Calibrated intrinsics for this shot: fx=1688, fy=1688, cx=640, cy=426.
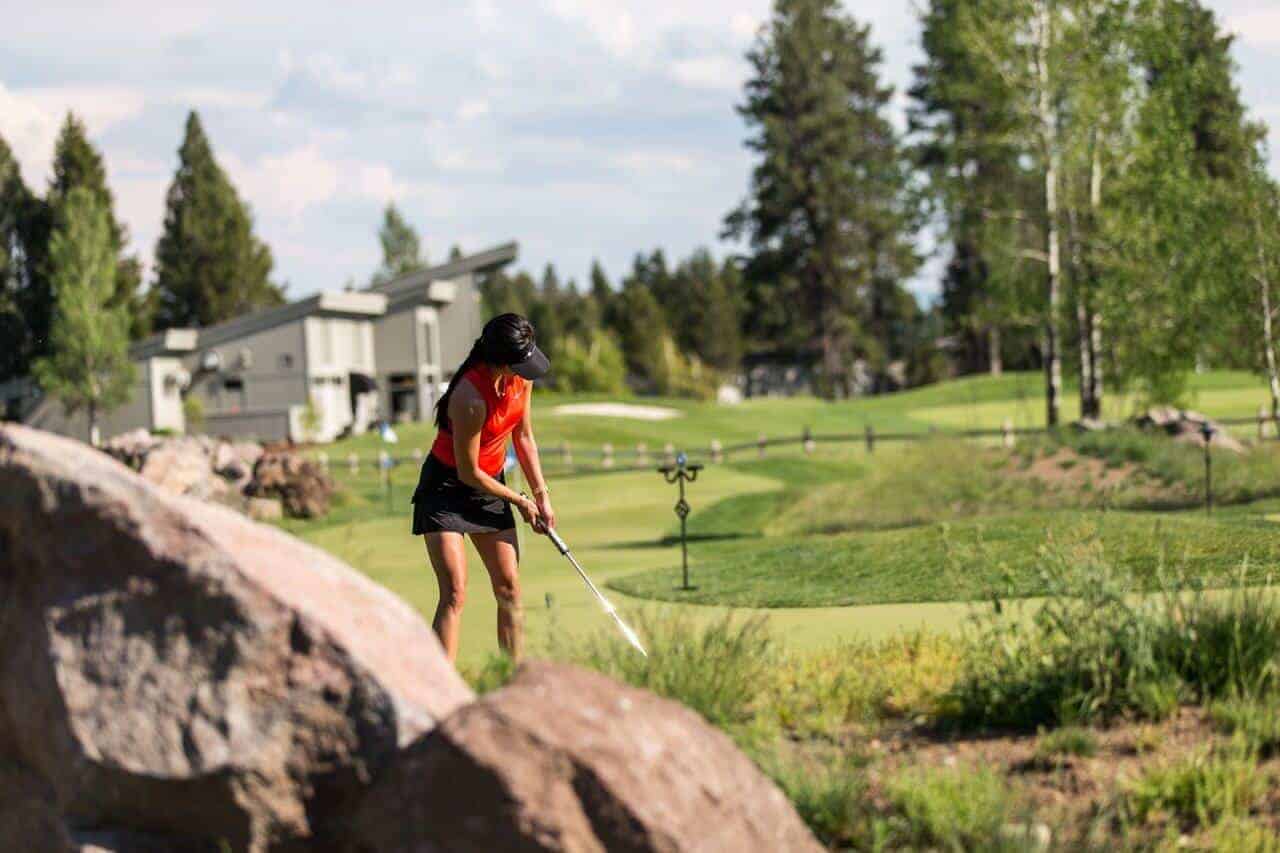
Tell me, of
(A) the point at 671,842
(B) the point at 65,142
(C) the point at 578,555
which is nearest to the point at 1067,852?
(A) the point at 671,842

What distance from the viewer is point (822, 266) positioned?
72.4m

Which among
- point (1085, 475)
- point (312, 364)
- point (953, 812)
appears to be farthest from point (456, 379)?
point (312, 364)

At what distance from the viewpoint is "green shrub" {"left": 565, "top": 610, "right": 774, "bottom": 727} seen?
19.9 feet

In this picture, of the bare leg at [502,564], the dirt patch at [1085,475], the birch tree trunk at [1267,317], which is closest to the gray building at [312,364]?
the birch tree trunk at [1267,317]

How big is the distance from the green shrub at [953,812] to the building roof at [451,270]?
51.5 m

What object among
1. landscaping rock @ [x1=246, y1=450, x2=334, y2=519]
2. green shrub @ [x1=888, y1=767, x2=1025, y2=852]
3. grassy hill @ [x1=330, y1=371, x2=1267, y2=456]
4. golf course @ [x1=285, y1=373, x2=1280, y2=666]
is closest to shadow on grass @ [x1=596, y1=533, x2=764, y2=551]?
golf course @ [x1=285, y1=373, x2=1280, y2=666]

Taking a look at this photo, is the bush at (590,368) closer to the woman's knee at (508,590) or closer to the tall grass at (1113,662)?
the woman's knee at (508,590)

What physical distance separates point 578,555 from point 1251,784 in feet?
48.4

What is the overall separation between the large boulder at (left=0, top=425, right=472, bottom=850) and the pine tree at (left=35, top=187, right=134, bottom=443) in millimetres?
47490

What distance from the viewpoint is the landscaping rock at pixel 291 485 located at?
1114 inches

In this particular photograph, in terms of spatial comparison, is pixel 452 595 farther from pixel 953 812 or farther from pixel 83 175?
pixel 83 175

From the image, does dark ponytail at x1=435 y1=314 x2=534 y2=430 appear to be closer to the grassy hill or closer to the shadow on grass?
the shadow on grass

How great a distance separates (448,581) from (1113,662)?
10.9 feet

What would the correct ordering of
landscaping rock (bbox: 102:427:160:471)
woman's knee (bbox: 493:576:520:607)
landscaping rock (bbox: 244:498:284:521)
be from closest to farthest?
woman's knee (bbox: 493:576:520:607)
landscaping rock (bbox: 244:498:284:521)
landscaping rock (bbox: 102:427:160:471)
